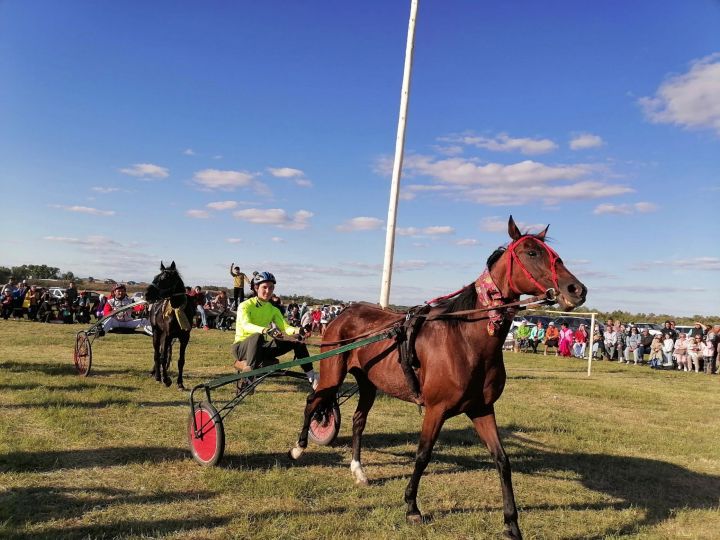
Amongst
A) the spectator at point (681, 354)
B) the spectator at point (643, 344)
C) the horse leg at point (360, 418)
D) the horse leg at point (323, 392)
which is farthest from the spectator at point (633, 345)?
the horse leg at point (323, 392)

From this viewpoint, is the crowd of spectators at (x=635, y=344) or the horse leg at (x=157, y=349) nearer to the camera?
the horse leg at (x=157, y=349)

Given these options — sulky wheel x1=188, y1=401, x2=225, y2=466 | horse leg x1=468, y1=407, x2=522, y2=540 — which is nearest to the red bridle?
horse leg x1=468, y1=407, x2=522, y2=540

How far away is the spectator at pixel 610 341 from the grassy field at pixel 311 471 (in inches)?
574

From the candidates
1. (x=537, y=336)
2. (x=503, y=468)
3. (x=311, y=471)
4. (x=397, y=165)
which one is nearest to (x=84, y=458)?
(x=311, y=471)

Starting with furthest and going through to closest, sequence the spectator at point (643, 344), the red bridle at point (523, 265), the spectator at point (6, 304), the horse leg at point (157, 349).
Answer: the spectator at point (6, 304), the spectator at point (643, 344), the horse leg at point (157, 349), the red bridle at point (523, 265)

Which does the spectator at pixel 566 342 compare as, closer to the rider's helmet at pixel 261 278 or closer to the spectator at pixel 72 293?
the rider's helmet at pixel 261 278

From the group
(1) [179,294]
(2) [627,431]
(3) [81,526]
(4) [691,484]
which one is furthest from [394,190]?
(3) [81,526]

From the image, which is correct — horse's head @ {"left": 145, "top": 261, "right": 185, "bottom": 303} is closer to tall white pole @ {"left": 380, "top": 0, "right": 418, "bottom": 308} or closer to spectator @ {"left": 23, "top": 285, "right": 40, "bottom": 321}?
tall white pole @ {"left": 380, "top": 0, "right": 418, "bottom": 308}

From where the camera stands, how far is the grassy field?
464 cm

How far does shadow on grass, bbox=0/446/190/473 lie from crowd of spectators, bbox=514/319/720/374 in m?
18.9

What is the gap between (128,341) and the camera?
744 inches

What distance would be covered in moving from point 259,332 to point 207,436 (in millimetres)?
1461

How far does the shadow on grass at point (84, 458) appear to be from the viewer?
18.4ft

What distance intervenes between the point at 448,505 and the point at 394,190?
7066 mm
